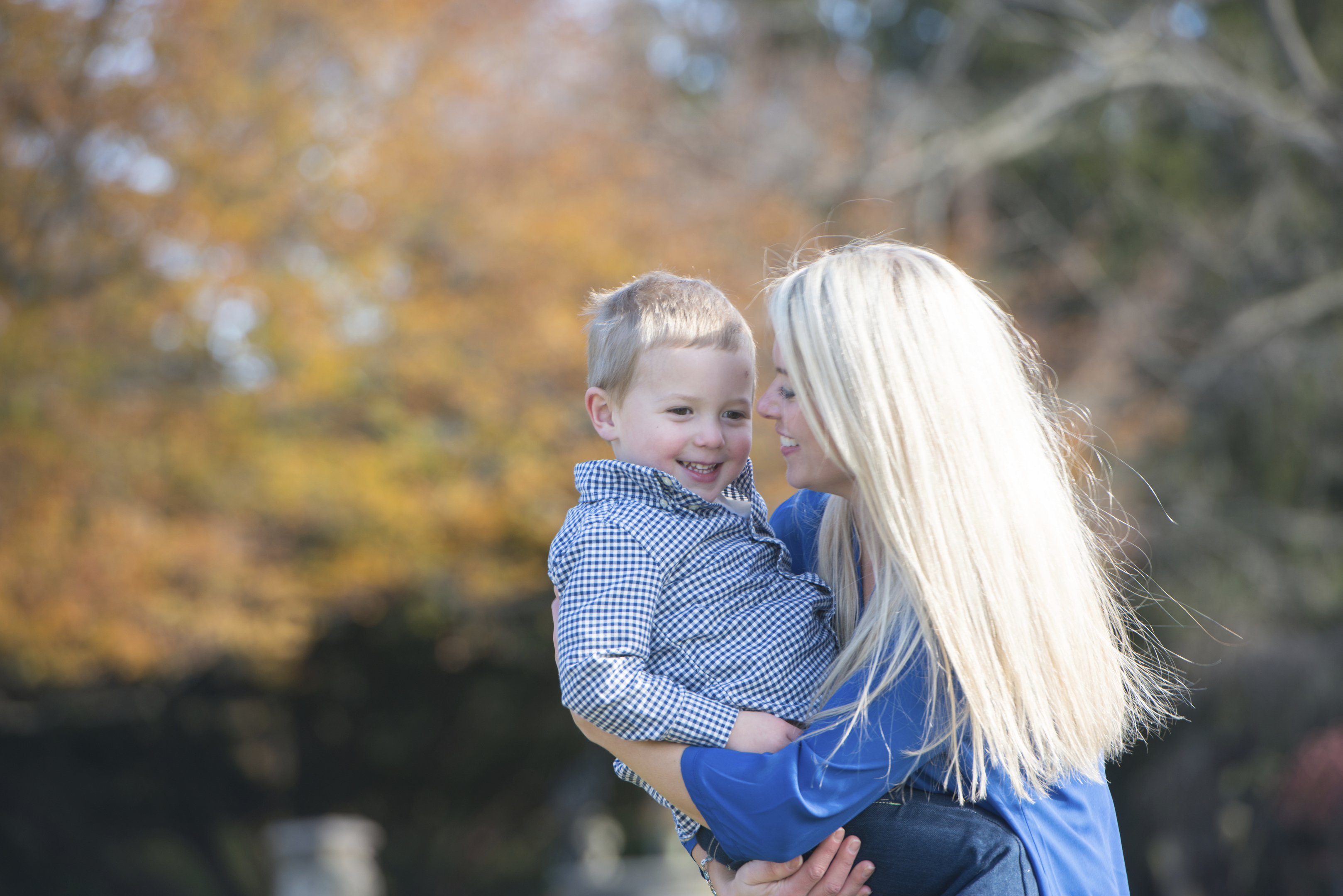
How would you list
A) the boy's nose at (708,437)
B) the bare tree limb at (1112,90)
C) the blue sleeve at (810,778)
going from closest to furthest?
the blue sleeve at (810,778) → the boy's nose at (708,437) → the bare tree limb at (1112,90)

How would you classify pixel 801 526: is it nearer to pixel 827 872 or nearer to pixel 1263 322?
pixel 827 872

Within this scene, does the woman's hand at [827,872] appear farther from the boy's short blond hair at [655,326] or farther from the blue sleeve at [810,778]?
the boy's short blond hair at [655,326]

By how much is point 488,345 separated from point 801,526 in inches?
231

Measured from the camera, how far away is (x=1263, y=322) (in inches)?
372

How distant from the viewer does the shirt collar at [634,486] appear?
1.90 m

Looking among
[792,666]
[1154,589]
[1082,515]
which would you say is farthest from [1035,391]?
[1154,589]

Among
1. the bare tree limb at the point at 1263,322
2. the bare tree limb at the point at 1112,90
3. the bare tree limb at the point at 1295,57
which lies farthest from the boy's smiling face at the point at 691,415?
the bare tree limb at the point at 1263,322

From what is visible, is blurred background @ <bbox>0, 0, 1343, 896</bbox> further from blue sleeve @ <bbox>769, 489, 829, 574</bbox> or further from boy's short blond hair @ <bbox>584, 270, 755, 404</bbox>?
blue sleeve @ <bbox>769, 489, 829, 574</bbox>

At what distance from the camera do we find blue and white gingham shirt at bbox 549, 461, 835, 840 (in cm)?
170

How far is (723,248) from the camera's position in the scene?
8828 mm

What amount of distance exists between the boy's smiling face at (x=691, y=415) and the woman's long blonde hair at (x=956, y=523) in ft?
0.66

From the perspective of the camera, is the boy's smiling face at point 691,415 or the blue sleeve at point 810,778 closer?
the blue sleeve at point 810,778

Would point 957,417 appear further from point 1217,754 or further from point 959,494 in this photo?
point 1217,754

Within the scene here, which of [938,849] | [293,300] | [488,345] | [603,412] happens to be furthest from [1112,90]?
[938,849]
